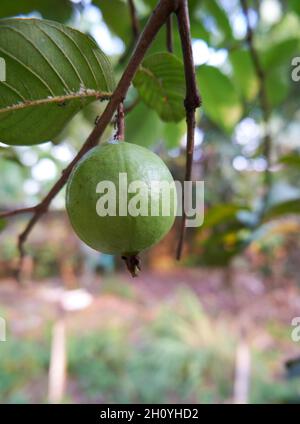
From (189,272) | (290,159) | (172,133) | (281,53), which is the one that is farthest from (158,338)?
(290,159)

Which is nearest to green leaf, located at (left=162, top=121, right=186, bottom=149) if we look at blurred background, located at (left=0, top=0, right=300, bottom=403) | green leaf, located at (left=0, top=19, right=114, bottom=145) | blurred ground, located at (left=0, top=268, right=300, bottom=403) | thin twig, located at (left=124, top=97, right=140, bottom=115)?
blurred background, located at (left=0, top=0, right=300, bottom=403)

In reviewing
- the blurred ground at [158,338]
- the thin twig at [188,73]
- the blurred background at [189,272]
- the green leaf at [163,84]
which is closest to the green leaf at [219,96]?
the blurred background at [189,272]

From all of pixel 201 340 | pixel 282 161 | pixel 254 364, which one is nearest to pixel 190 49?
pixel 282 161

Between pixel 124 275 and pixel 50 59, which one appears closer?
pixel 50 59

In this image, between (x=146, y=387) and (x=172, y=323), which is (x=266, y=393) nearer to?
(x=146, y=387)

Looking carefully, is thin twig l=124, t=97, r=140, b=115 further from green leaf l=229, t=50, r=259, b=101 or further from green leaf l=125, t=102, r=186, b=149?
green leaf l=229, t=50, r=259, b=101
